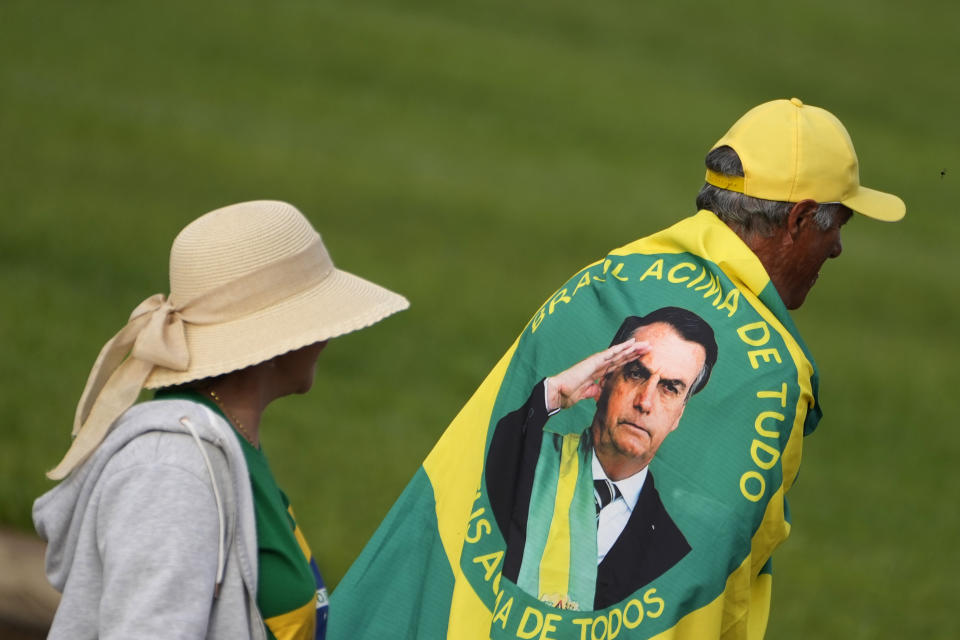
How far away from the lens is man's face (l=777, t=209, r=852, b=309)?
318 cm

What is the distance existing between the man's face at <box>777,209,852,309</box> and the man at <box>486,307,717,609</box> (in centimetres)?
38

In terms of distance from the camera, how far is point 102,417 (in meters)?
2.59

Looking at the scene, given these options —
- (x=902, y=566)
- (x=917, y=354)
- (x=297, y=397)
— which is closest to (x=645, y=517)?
(x=902, y=566)

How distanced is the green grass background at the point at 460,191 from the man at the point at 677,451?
3356 millimetres

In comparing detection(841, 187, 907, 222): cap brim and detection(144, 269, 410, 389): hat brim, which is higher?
detection(841, 187, 907, 222): cap brim

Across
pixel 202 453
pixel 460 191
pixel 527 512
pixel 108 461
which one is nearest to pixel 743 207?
pixel 527 512

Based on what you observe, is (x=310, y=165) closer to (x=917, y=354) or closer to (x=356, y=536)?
(x=917, y=354)

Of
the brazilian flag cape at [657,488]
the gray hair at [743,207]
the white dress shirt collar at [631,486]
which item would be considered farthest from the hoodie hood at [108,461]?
the gray hair at [743,207]

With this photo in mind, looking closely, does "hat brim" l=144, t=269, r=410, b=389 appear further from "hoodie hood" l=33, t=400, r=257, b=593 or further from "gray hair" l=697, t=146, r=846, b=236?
"gray hair" l=697, t=146, r=846, b=236

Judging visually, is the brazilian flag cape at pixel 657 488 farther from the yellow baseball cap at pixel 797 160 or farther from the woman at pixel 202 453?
the woman at pixel 202 453

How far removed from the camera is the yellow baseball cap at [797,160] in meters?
3.14

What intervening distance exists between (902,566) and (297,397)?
4.34 metres

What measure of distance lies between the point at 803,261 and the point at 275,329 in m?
1.34

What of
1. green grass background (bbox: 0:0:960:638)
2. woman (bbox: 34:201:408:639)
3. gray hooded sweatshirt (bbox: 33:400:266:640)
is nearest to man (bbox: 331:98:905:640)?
woman (bbox: 34:201:408:639)
